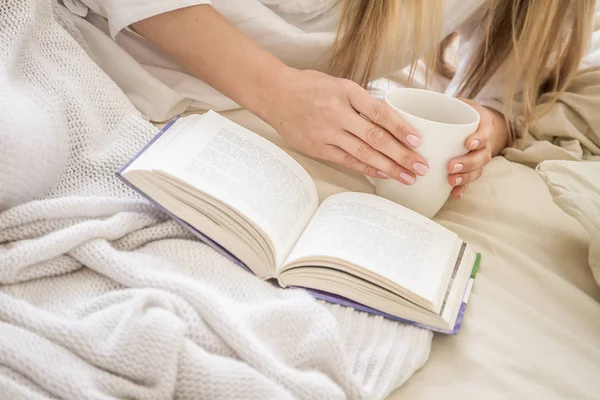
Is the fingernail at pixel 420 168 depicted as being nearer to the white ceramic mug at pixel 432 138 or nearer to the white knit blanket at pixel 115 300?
the white ceramic mug at pixel 432 138

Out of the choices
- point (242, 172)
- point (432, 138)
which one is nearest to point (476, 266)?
point (432, 138)

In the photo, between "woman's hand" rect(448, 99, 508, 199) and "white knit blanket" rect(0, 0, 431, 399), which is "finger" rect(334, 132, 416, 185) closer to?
"woman's hand" rect(448, 99, 508, 199)

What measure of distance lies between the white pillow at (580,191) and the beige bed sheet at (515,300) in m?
0.06

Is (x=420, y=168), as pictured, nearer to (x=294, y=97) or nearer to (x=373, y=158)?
(x=373, y=158)

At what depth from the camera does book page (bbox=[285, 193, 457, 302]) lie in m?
0.59

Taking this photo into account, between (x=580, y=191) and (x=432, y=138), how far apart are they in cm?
18

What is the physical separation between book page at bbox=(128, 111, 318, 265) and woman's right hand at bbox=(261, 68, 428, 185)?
0.19 feet

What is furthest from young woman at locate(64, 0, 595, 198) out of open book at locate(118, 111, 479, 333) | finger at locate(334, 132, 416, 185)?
open book at locate(118, 111, 479, 333)

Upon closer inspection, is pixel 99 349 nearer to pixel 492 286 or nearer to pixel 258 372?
pixel 258 372

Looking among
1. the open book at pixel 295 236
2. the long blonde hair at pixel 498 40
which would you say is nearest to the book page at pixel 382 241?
the open book at pixel 295 236

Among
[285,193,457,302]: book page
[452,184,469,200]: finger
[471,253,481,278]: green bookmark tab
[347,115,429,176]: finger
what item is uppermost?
[347,115,429,176]: finger

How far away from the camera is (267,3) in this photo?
0.89m

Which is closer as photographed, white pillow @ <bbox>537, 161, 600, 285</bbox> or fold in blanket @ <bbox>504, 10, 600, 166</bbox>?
white pillow @ <bbox>537, 161, 600, 285</bbox>

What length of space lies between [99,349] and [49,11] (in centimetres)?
49
